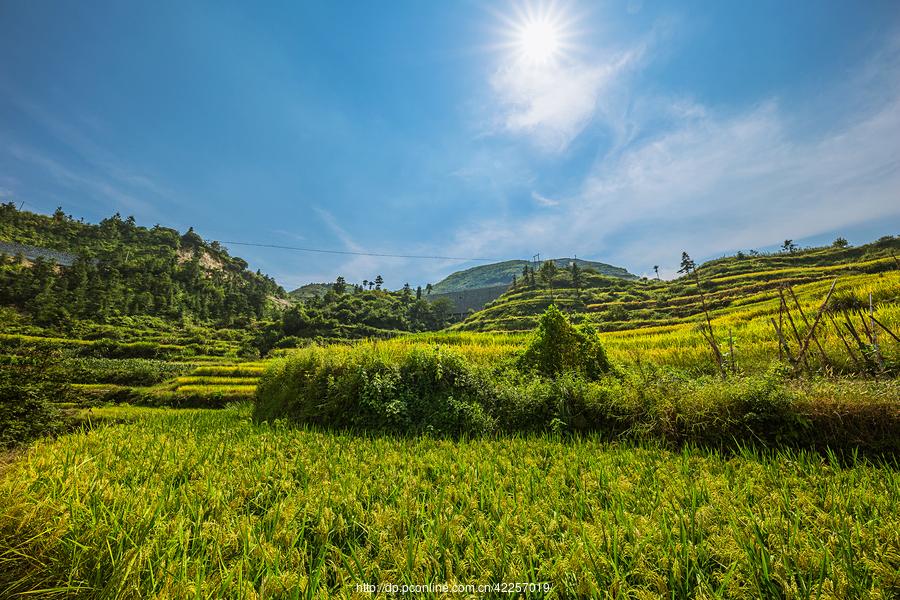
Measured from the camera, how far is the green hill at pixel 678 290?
3775 cm

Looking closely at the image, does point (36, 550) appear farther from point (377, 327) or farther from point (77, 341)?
point (377, 327)

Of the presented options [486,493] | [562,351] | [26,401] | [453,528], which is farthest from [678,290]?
[26,401]

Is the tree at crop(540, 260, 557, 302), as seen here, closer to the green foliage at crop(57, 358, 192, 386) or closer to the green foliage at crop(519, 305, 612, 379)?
the green foliage at crop(57, 358, 192, 386)

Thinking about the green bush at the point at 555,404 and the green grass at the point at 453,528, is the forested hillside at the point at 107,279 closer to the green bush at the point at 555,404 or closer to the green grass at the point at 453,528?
the green bush at the point at 555,404

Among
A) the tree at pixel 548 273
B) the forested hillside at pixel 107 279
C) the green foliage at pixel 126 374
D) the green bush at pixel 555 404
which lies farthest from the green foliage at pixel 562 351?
the forested hillside at pixel 107 279

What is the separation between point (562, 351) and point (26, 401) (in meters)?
13.8

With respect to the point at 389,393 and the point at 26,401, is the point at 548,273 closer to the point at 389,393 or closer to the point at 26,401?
the point at 389,393

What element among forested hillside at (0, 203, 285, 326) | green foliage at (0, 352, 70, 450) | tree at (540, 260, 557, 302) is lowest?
green foliage at (0, 352, 70, 450)

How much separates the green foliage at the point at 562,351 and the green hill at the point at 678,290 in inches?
941

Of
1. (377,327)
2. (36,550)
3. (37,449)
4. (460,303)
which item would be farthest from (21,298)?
(460,303)

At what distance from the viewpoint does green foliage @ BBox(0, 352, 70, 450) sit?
25.3 ft

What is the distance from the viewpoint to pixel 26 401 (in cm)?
816

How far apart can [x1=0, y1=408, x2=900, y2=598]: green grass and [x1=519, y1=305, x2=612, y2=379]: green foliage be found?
4.62 metres

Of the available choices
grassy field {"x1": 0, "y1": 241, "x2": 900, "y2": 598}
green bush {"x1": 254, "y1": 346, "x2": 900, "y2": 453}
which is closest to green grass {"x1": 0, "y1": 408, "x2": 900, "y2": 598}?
grassy field {"x1": 0, "y1": 241, "x2": 900, "y2": 598}
